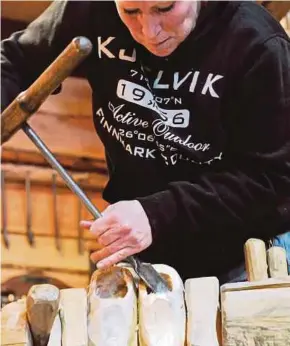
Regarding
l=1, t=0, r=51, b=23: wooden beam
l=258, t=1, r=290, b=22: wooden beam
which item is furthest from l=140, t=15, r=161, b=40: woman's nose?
l=1, t=0, r=51, b=23: wooden beam

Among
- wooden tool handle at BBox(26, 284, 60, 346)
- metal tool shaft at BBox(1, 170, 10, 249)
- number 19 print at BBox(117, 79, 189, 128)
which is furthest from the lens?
metal tool shaft at BBox(1, 170, 10, 249)

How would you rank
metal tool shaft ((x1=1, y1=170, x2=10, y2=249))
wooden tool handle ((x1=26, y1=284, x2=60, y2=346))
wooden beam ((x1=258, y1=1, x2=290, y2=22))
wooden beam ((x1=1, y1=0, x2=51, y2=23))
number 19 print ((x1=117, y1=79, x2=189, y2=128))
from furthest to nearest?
metal tool shaft ((x1=1, y1=170, x2=10, y2=249))
wooden beam ((x1=1, y1=0, x2=51, y2=23))
wooden beam ((x1=258, y1=1, x2=290, y2=22))
number 19 print ((x1=117, y1=79, x2=189, y2=128))
wooden tool handle ((x1=26, y1=284, x2=60, y2=346))

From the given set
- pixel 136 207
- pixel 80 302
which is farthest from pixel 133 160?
pixel 80 302

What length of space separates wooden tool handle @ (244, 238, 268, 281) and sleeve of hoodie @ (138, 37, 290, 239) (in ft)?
0.21

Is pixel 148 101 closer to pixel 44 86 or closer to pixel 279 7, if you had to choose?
pixel 44 86

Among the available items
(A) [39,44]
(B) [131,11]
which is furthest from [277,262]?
(A) [39,44]

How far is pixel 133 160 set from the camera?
3.78 ft

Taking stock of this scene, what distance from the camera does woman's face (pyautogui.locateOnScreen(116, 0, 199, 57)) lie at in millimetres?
1024

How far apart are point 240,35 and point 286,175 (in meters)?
0.19

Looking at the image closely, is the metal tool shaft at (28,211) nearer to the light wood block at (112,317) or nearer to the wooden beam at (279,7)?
the wooden beam at (279,7)

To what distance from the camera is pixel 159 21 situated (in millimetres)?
1039

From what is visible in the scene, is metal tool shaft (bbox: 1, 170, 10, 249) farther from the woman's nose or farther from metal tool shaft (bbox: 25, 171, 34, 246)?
the woman's nose

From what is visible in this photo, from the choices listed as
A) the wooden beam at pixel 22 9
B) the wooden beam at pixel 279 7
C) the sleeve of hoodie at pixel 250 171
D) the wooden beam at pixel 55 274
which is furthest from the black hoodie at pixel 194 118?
the wooden beam at pixel 55 274

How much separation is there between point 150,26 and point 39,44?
0.22 metres
